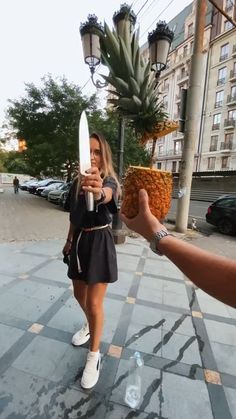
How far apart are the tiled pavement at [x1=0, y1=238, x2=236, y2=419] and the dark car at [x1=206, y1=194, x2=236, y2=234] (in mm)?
5939

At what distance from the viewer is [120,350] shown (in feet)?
7.15

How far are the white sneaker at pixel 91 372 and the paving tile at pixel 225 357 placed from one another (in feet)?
3.26

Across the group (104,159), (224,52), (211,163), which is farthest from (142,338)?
(224,52)

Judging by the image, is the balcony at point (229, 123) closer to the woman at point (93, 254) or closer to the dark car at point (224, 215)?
the dark car at point (224, 215)

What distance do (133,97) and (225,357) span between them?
223 cm

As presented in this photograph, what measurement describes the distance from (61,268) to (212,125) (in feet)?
96.1

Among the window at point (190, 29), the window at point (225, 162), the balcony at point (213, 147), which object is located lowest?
the window at point (225, 162)

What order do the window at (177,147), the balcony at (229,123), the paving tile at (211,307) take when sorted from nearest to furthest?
1. the paving tile at (211,307)
2. the balcony at (229,123)
3. the window at (177,147)

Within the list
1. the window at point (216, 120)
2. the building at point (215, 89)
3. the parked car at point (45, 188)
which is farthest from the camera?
the window at point (216, 120)

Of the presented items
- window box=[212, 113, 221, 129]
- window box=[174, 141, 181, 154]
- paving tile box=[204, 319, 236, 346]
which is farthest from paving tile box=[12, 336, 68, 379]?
window box=[174, 141, 181, 154]

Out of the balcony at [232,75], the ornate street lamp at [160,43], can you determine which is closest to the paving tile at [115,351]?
the ornate street lamp at [160,43]

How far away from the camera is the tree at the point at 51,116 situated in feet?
44.7

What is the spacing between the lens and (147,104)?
3.84ft

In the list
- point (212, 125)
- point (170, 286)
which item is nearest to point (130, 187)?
point (170, 286)
